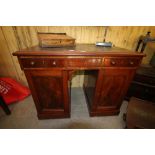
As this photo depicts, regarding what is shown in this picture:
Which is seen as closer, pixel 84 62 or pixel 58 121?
pixel 84 62

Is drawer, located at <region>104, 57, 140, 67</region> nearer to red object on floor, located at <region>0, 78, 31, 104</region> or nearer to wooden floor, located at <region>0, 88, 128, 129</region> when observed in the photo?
wooden floor, located at <region>0, 88, 128, 129</region>

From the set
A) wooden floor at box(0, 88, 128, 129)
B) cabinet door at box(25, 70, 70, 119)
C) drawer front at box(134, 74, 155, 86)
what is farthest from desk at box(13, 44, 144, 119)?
drawer front at box(134, 74, 155, 86)

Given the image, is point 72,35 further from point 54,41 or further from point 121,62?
point 121,62

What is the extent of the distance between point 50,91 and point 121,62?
0.80 m

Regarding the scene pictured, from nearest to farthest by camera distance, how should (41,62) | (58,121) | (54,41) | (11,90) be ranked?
(41,62)
(54,41)
(58,121)
(11,90)

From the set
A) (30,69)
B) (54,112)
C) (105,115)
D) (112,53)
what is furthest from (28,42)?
(105,115)

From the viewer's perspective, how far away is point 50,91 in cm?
110

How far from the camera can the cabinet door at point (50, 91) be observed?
979mm

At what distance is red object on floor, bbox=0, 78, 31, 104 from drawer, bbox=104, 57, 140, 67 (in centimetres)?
148

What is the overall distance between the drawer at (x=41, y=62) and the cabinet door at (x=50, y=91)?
0.07 meters

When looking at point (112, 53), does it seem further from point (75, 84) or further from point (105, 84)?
point (75, 84)

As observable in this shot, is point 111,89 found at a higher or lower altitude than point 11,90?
higher

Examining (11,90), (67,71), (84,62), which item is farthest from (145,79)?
(11,90)
